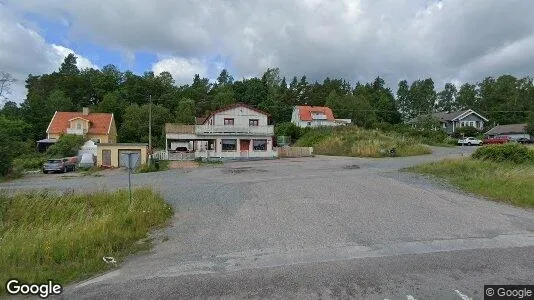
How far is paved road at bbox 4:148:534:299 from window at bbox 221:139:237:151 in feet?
89.3

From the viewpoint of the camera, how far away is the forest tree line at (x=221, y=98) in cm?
6419

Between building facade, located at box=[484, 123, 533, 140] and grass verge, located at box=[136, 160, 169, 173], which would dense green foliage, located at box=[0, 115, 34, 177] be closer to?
grass verge, located at box=[136, 160, 169, 173]

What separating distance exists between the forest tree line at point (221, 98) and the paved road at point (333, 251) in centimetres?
5324

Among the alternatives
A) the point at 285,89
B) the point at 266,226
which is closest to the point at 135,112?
the point at 285,89

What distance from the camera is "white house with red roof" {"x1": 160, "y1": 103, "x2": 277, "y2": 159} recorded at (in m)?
39.2

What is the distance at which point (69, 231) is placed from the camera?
8453 mm

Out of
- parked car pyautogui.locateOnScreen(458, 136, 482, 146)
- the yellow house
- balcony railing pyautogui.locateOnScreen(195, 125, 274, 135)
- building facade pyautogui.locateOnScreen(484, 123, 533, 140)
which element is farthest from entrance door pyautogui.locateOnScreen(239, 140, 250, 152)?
building facade pyautogui.locateOnScreen(484, 123, 533, 140)

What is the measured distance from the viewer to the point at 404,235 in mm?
8242

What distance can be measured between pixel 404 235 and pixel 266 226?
3464mm

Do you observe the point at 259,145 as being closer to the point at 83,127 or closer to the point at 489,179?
the point at 489,179

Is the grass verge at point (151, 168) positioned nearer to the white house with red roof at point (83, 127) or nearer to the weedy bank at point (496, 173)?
the weedy bank at point (496, 173)

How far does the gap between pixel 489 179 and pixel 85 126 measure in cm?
5640

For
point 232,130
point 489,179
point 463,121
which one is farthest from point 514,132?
point 489,179

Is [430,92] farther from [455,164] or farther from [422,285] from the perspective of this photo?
[422,285]
